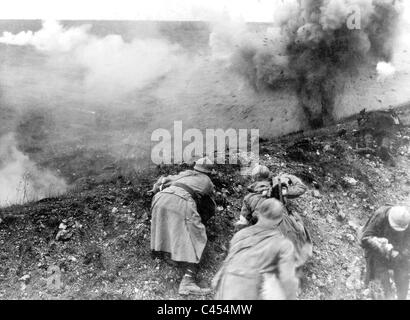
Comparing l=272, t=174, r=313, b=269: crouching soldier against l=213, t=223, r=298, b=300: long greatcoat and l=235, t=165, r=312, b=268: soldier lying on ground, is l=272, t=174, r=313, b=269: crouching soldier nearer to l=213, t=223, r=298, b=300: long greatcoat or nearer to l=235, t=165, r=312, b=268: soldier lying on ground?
l=235, t=165, r=312, b=268: soldier lying on ground

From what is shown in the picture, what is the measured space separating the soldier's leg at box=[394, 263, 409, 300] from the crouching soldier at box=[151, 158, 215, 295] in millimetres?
1959

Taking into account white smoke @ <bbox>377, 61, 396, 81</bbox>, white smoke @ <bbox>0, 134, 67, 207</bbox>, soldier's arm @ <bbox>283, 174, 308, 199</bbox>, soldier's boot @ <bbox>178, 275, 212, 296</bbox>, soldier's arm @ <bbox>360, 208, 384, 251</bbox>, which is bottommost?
soldier's boot @ <bbox>178, 275, 212, 296</bbox>

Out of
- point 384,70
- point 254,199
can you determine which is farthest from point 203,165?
point 384,70

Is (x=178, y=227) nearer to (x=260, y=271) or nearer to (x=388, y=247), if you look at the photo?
(x=260, y=271)

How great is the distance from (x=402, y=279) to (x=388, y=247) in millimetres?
379

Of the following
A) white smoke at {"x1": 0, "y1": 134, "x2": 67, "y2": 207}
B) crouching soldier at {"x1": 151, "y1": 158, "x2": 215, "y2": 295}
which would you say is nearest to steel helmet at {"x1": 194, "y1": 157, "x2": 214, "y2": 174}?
crouching soldier at {"x1": 151, "y1": 158, "x2": 215, "y2": 295}

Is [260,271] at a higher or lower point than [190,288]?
higher

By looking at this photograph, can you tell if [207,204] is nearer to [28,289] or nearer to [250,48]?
[28,289]

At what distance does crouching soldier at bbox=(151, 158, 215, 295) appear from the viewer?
13.9 ft

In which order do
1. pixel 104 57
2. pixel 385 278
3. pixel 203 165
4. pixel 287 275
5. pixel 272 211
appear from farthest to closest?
pixel 104 57 < pixel 203 165 < pixel 385 278 < pixel 272 211 < pixel 287 275

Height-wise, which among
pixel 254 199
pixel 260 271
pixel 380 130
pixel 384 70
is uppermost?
pixel 384 70

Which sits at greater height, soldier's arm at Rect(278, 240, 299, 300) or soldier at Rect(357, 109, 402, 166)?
soldier at Rect(357, 109, 402, 166)

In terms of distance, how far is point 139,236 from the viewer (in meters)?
4.96

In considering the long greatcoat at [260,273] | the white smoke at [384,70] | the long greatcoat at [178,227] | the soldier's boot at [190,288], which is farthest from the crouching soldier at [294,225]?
the white smoke at [384,70]
